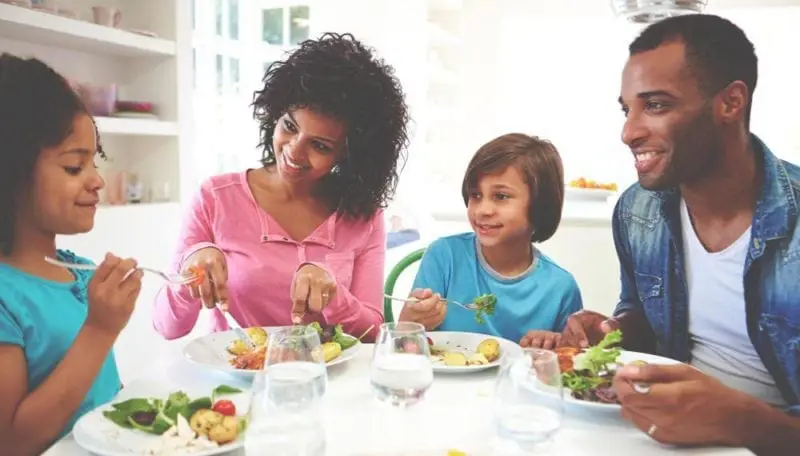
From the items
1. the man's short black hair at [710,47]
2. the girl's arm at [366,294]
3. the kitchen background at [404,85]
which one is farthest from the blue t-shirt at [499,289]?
the kitchen background at [404,85]

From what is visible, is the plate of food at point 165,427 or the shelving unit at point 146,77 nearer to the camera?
the plate of food at point 165,427

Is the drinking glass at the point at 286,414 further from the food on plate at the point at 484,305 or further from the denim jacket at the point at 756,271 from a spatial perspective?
the denim jacket at the point at 756,271

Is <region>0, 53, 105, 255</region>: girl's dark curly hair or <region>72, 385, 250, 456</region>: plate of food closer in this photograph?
<region>72, 385, 250, 456</region>: plate of food

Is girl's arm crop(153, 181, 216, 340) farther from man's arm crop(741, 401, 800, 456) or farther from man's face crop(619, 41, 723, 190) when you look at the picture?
A: man's arm crop(741, 401, 800, 456)

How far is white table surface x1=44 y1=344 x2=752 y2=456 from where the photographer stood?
0.89 meters

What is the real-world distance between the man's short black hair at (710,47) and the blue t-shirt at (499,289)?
0.57m

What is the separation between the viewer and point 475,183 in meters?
1.74

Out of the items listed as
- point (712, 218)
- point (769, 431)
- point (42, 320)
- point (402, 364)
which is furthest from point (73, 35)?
point (769, 431)

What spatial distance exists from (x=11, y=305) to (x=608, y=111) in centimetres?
534

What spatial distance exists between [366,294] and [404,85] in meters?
2.79

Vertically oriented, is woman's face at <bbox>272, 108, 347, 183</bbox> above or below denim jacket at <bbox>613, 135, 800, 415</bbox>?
above

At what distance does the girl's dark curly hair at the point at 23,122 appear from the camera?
1.04m

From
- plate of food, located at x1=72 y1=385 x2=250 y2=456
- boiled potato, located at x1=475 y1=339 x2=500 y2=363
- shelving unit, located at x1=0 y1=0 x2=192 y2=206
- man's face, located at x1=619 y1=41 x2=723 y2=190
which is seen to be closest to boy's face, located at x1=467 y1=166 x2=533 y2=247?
man's face, located at x1=619 y1=41 x2=723 y2=190

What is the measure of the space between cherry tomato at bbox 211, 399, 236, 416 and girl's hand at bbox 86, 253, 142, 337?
0.21 m
